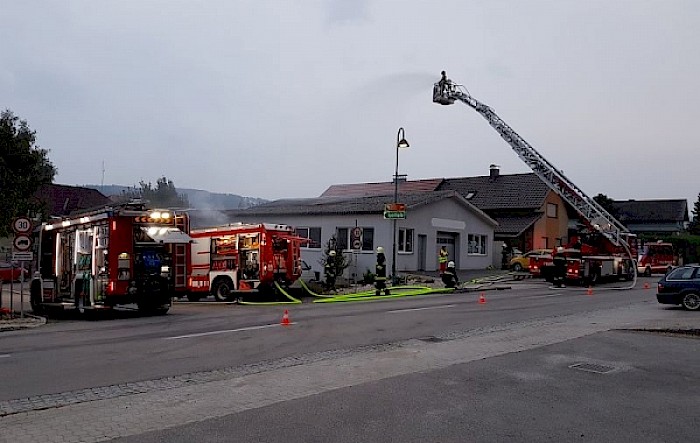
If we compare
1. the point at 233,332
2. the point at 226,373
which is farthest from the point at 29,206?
the point at 226,373

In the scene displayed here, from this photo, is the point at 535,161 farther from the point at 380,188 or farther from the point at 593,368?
the point at 593,368

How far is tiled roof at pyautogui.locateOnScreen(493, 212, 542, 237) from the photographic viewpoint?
1892 inches

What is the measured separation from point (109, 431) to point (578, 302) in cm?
1878

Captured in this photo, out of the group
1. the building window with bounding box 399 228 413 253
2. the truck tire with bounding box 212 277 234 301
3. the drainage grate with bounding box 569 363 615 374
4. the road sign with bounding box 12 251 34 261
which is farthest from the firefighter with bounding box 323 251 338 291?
the drainage grate with bounding box 569 363 615 374

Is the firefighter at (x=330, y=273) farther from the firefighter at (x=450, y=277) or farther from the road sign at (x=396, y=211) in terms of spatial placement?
the firefighter at (x=450, y=277)

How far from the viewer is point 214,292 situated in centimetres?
2444

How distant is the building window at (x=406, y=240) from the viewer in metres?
36.5

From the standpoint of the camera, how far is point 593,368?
402 inches

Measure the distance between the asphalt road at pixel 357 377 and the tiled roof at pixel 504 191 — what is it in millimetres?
33606

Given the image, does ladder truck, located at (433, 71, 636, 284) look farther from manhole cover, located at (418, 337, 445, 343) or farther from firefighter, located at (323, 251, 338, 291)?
manhole cover, located at (418, 337, 445, 343)

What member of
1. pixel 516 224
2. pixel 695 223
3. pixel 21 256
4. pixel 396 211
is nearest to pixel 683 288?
pixel 396 211

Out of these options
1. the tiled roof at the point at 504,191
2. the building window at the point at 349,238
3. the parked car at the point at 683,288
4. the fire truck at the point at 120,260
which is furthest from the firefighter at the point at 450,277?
the tiled roof at the point at 504,191

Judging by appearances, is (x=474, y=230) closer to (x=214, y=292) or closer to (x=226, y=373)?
(x=214, y=292)

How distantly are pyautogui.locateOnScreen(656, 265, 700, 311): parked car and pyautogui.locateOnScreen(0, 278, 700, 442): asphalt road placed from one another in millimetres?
3436
